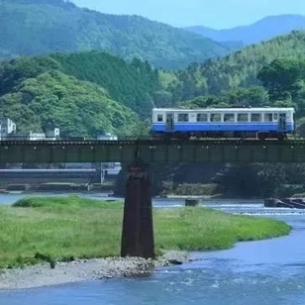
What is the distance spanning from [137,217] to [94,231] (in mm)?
16792

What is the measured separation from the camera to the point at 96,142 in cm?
8438

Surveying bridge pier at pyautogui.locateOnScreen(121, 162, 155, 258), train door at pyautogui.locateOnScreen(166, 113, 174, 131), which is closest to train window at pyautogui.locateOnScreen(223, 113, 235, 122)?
train door at pyautogui.locateOnScreen(166, 113, 174, 131)

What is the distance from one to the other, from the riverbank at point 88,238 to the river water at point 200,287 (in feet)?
7.00

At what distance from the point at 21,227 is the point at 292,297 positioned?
36.3 metres

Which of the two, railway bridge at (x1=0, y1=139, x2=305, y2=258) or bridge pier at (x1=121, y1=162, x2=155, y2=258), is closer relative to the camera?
bridge pier at (x1=121, y1=162, x2=155, y2=258)

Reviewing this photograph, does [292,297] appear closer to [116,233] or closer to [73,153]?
[73,153]

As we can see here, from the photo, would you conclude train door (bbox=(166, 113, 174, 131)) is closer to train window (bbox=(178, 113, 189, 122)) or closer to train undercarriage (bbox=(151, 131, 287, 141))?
train undercarriage (bbox=(151, 131, 287, 141))

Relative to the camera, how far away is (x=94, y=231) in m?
98.7

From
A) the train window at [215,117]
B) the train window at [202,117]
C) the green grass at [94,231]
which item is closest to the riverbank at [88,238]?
the green grass at [94,231]

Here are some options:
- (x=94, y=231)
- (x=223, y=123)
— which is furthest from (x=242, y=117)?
(x=94, y=231)

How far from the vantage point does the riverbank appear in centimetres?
7656

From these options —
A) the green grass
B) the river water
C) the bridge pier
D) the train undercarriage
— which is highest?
the train undercarriage

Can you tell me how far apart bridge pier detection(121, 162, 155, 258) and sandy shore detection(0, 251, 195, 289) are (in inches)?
39.2

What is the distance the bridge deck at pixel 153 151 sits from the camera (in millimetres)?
84562
